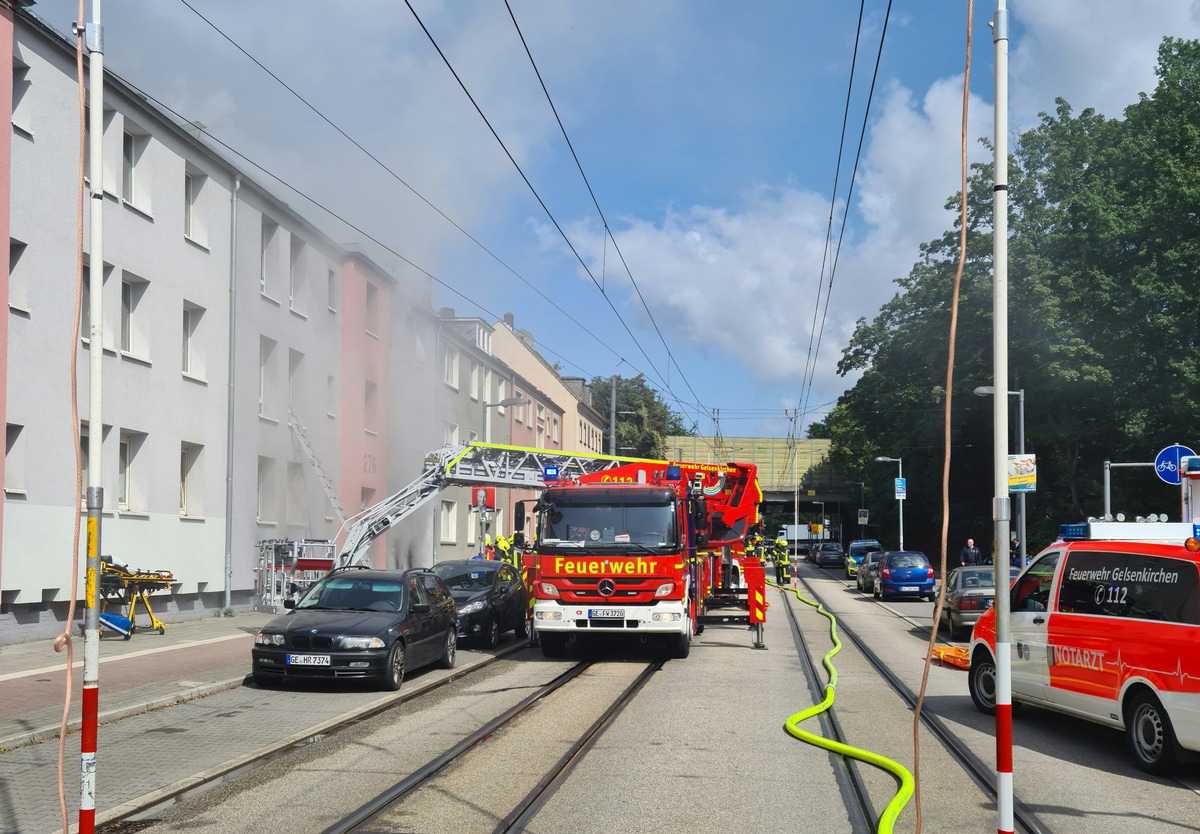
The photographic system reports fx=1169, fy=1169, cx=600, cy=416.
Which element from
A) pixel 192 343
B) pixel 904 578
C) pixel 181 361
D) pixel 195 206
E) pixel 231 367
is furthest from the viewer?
pixel 904 578

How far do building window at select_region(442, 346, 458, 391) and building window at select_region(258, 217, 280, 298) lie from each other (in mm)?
11367

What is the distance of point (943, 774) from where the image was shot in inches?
327

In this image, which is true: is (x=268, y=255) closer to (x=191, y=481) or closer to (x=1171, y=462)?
(x=191, y=481)

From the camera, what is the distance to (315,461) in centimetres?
2836

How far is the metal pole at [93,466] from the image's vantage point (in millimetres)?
5469

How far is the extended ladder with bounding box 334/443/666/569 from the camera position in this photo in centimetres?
2554

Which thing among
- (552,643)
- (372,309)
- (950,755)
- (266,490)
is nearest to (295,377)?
(266,490)

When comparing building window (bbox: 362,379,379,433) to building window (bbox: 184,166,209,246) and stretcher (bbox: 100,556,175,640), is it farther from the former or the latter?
stretcher (bbox: 100,556,175,640)

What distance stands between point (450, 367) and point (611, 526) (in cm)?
2553

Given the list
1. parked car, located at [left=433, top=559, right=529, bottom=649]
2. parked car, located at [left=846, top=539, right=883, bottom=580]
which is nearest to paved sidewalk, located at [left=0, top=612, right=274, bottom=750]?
parked car, located at [left=433, top=559, right=529, bottom=649]

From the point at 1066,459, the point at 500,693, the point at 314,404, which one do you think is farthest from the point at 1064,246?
the point at 500,693

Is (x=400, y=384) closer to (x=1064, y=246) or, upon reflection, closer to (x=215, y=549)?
(x=215, y=549)

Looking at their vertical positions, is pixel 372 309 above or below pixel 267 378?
above

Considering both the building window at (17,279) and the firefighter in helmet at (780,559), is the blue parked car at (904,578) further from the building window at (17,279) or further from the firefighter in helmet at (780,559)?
the building window at (17,279)
